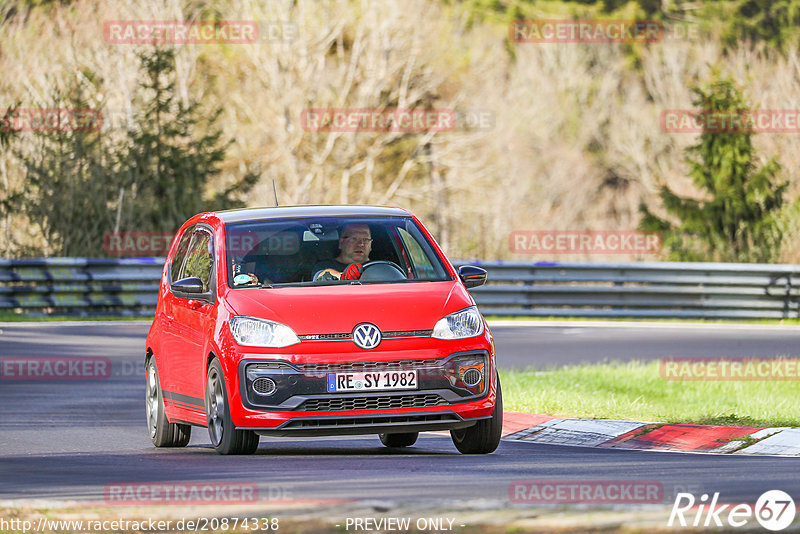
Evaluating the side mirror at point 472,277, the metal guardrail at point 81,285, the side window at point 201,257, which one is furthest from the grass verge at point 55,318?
the side mirror at point 472,277

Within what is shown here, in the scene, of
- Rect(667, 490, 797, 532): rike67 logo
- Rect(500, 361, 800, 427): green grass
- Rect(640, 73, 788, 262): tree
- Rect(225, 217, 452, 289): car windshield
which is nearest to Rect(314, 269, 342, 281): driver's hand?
Rect(225, 217, 452, 289): car windshield

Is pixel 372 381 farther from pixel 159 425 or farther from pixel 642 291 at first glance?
pixel 642 291

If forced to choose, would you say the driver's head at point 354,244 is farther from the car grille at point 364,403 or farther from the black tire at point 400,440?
the car grille at point 364,403

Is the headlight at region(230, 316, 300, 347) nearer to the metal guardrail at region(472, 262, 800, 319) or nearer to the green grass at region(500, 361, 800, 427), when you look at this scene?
the green grass at region(500, 361, 800, 427)

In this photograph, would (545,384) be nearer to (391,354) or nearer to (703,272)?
(391,354)

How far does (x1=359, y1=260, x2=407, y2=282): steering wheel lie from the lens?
10352mm

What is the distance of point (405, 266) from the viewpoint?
424 inches

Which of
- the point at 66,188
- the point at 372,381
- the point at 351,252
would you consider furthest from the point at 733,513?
the point at 66,188

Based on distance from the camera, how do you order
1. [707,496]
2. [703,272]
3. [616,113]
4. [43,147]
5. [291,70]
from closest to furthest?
[707,496], [703,272], [43,147], [291,70], [616,113]

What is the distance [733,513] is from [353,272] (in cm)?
409

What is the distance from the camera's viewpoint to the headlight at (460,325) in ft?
31.1

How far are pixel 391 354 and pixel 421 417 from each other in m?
0.47

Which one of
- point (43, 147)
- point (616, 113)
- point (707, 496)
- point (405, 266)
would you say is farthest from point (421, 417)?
point (616, 113)

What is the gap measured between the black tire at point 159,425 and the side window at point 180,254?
27.3 inches
